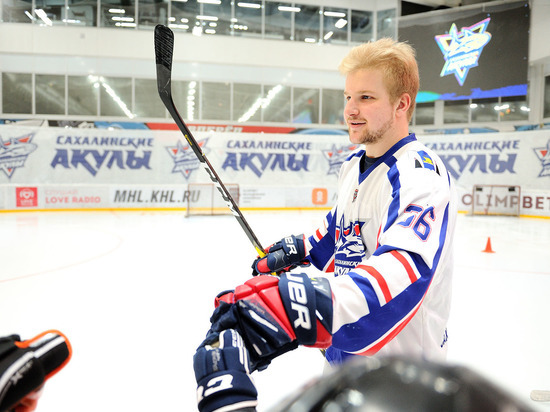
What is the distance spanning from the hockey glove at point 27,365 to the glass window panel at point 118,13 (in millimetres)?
14798

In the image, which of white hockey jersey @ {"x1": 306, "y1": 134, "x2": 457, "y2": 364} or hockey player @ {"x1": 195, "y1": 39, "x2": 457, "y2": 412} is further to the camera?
white hockey jersey @ {"x1": 306, "y1": 134, "x2": 457, "y2": 364}

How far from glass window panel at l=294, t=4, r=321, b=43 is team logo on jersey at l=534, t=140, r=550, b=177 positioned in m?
7.92

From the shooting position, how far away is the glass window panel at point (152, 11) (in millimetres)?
13664

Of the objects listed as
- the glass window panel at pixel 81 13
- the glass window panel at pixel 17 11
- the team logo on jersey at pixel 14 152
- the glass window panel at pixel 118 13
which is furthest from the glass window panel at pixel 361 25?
the team logo on jersey at pixel 14 152

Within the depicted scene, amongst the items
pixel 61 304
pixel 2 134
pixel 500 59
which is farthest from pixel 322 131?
pixel 61 304

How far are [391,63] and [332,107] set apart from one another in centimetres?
1388

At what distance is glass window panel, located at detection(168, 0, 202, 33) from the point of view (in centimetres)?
1373

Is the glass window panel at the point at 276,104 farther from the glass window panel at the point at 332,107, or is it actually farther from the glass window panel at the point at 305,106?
the glass window panel at the point at 332,107

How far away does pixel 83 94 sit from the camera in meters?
13.1

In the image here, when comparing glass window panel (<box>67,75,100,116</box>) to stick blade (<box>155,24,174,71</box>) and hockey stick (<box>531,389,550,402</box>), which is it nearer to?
stick blade (<box>155,24,174,71</box>)

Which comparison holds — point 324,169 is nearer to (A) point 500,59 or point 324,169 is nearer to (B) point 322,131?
(B) point 322,131

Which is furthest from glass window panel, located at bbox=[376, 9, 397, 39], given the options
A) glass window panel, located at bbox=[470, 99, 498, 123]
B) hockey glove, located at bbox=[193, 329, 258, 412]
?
hockey glove, located at bbox=[193, 329, 258, 412]

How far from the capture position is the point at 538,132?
440 inches

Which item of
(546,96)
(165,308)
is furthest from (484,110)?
(165,308)
